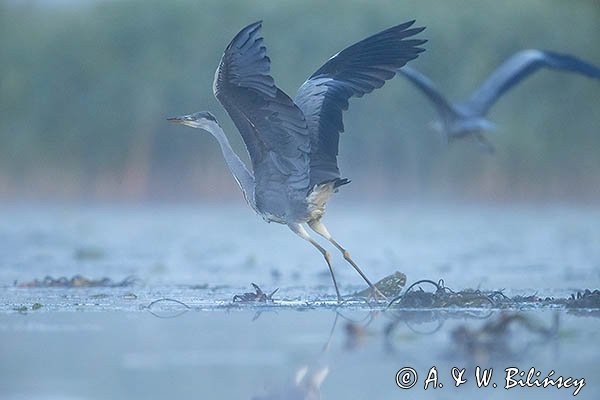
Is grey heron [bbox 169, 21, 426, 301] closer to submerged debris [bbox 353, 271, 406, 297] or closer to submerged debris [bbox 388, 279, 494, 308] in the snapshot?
submerged debris [bbox 353, 271, 406, 297]

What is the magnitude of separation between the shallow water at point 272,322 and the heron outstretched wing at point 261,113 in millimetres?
822

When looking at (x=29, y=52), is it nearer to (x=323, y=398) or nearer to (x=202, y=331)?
(x=202, y=331)

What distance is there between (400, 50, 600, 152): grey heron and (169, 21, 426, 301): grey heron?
10.9ft

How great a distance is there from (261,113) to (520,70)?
4.87m

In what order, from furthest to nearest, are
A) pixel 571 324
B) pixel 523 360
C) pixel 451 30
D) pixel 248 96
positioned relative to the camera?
pixel 451 30, pixel 248 96, pixel 571 324, pixel 523 360

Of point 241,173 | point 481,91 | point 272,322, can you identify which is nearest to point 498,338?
point 272,322

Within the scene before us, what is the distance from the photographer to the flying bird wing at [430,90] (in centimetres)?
1191

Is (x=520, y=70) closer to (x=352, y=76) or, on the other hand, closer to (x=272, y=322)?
(x=352, y=76)

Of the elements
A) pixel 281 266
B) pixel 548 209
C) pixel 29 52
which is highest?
pixel 29 52

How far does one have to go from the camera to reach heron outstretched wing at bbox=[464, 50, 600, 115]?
11031 millimetres

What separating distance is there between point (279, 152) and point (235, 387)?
2.99m

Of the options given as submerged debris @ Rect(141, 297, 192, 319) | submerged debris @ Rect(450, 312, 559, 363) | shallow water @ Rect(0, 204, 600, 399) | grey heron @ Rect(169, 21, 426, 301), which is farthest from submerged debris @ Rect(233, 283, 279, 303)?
submerged debris @ Rect(450, 312, 559, 363)

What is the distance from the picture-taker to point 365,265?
11.6 metres

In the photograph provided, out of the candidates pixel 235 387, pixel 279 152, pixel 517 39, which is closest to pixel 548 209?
pixel 517 39
